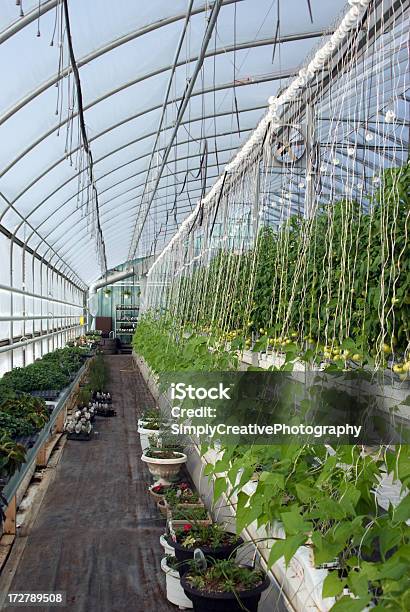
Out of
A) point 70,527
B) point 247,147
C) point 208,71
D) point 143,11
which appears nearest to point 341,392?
point 247,147

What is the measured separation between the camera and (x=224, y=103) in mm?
8234

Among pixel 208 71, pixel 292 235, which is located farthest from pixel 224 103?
pixel 292 235

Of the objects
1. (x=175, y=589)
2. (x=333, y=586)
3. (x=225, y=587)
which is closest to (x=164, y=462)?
(x=175, y=589)

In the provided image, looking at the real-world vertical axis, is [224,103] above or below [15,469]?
above

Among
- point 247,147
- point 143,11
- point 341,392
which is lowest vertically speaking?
point 341,392

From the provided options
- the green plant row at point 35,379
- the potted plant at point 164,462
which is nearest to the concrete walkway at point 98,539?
the potted plant at point 164,462

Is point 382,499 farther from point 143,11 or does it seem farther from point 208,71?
point 208,71

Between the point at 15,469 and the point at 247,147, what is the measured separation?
2372 millimetres

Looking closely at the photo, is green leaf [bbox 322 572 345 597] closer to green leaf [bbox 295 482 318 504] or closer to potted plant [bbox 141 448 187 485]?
green leaf [bbox 295 482 318 504]

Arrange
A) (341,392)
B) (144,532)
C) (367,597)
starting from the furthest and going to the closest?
(144,532) < (341,392) < (367,597)

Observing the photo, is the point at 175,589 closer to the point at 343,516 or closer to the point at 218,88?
the point at 343,516

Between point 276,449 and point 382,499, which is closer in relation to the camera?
point 276,449

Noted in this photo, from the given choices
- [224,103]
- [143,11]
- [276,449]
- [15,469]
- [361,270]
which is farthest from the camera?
[224,103]

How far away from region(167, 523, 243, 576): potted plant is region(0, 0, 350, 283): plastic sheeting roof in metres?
2.06
